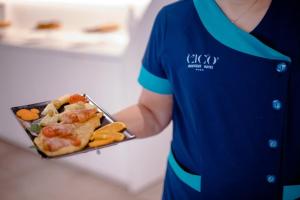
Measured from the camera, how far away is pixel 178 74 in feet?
1.65

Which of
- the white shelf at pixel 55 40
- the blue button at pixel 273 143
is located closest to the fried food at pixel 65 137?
the white shelf at pixel 55 40

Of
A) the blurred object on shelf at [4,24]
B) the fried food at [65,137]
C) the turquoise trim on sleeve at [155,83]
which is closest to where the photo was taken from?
the fried food at [65,137]

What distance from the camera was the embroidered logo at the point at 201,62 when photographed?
A: 470mm

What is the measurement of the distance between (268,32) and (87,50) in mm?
240

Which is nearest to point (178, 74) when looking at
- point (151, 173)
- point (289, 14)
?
point (289, 14)

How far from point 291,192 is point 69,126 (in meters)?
0.31

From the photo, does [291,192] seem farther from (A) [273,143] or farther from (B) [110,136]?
(B) [110,136]

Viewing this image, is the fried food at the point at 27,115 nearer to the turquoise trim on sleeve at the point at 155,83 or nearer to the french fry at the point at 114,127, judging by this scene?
the french fry at the point at 114,127

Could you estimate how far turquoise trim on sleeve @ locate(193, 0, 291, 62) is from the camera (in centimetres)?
45

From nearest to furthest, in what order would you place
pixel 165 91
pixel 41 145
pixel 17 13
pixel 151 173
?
1. pixel 41 145
2. pixel 17 13
3. pixel 165 91
4. pixel 151 173

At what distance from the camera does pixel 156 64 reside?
21.1 inches

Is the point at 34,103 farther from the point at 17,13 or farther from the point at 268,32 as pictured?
the point at 268,32

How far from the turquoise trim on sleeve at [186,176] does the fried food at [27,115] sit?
26 centimetres

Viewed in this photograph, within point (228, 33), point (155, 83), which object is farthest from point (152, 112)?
point (228, 33)
